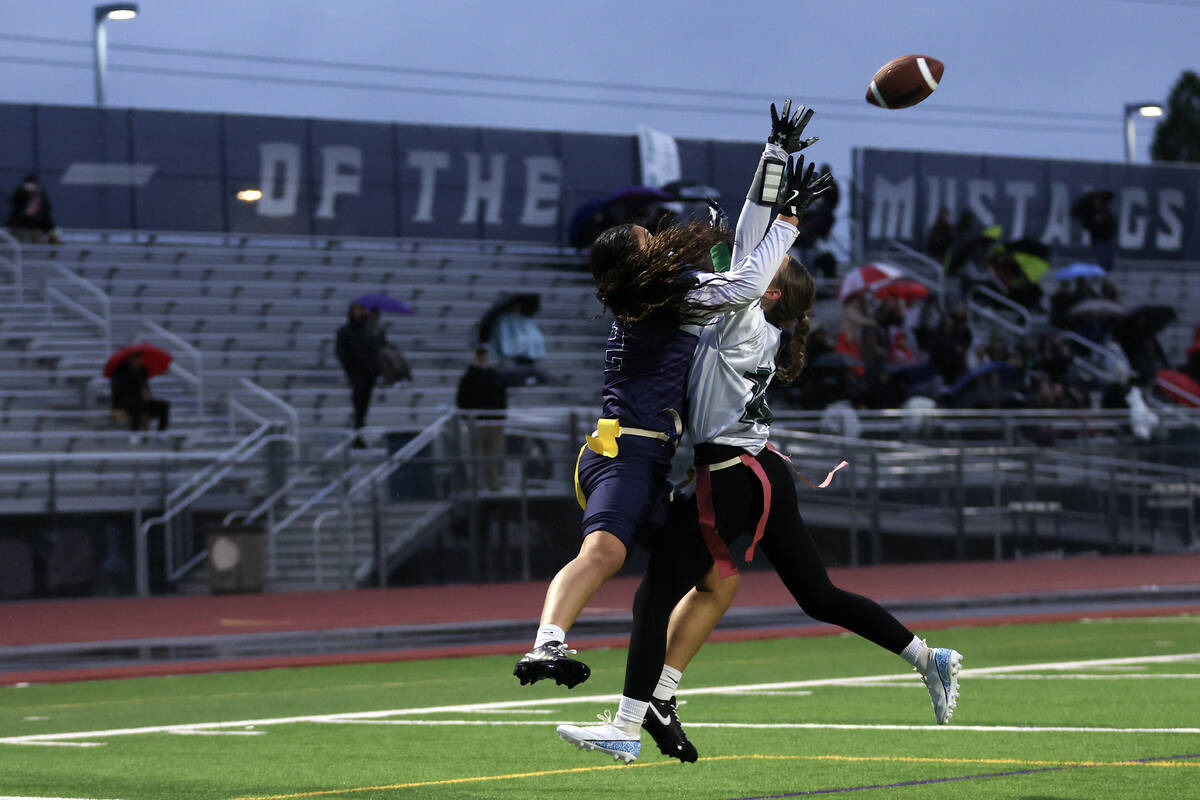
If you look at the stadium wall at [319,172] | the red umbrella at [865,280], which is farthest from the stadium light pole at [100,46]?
the red umbrella at [865,280]

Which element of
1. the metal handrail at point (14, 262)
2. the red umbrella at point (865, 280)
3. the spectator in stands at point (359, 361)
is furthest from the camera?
the red umbrella at point (865, 280)

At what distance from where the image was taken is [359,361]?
23.0m

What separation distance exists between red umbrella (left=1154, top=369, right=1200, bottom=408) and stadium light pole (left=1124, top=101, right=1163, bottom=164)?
11706mm

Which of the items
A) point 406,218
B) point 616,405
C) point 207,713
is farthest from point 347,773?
point 406,218

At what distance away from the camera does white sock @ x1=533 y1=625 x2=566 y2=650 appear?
6191 millimetres

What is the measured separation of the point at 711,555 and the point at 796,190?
1.37 meters

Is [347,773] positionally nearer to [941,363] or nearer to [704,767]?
[704,767]

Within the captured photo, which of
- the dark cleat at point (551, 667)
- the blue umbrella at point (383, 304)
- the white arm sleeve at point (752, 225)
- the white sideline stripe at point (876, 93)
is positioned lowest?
the dark cleat at point (551, 667)

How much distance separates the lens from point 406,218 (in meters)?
32.7

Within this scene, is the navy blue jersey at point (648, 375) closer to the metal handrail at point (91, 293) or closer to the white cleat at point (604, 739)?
the white cleat at point (604, 739)

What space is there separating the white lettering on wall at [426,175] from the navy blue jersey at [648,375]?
26.3m

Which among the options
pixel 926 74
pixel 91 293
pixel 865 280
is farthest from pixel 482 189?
pixel 926 74

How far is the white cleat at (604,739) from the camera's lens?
255 inches

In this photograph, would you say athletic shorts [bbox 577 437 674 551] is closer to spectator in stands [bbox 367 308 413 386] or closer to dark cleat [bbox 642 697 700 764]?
dark cleat [bbox 642 697 700 764]
